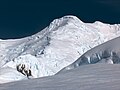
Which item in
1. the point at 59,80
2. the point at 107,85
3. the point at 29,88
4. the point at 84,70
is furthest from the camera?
the point at 84,70

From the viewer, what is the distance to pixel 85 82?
28.9 feet

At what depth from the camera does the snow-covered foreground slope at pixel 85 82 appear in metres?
8.22

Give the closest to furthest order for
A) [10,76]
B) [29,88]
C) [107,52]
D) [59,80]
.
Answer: [29,88], [59,80], [107,52], [10,76]

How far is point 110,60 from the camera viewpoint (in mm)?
19484

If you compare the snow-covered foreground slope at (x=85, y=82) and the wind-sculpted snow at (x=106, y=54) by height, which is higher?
the wind-sculpted snow at (x=106, y=54)

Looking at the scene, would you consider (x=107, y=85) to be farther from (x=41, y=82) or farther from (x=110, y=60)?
(x=110, y=60)

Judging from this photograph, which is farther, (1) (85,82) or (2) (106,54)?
(2) (106,54)

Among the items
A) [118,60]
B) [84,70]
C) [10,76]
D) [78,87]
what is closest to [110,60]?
[118,60]

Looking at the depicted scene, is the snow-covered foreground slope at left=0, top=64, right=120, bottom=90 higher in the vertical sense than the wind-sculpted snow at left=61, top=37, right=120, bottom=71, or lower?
lower

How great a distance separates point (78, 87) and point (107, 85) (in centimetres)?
58

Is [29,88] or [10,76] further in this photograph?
[10,76]

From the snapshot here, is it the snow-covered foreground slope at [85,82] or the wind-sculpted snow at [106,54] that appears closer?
the snow-covered foreground slope at [85,82]

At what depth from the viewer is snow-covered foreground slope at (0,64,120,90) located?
27.0ft

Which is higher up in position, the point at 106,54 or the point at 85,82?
the point at 106,54
